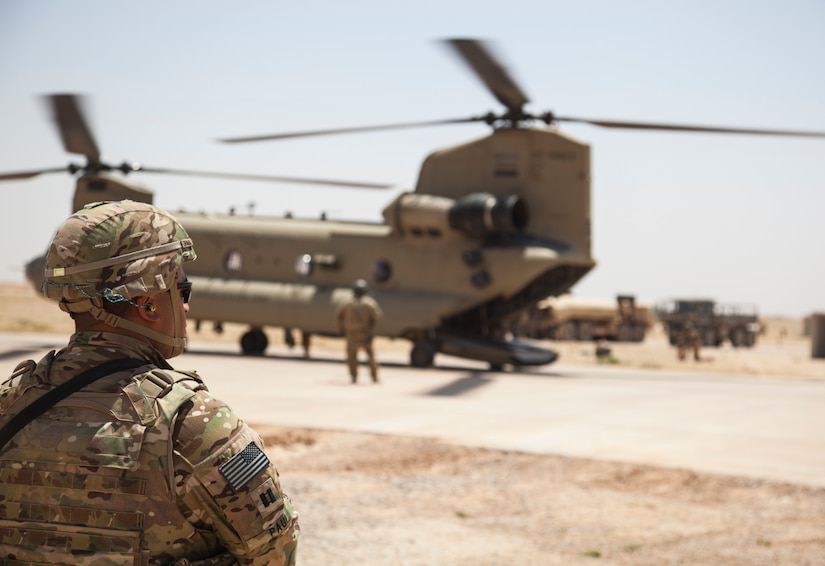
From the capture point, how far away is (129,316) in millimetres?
2273

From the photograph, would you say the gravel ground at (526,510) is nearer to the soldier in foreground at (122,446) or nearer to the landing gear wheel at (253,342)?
the soldier in foreground at (122,446)

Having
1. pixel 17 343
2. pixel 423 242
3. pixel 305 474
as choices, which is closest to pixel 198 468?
pixel 305 474

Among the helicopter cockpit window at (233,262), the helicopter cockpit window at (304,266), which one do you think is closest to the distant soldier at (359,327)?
the helicopter cockpit window at (304,266)

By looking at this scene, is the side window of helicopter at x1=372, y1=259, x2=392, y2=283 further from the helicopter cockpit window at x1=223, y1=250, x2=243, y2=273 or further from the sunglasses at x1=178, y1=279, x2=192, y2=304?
the sunglasses at x1=178, y1=279, x2=192, y2=304

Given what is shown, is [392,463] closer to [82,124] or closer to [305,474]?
[305,474]

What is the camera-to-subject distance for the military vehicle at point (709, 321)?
40125mm

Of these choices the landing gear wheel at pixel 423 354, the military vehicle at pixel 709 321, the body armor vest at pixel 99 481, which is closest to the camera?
the body armor vest at pixel 99 481

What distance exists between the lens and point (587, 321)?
41.6m

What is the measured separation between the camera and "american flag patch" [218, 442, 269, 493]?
210 centimetres

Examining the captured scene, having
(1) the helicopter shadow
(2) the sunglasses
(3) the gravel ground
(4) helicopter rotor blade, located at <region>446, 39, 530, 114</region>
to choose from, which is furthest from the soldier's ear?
(1) the helicopter shadow

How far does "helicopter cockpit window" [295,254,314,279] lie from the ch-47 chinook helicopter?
0.02 metres

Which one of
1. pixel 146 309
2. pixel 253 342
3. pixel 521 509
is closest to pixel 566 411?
pixel 521 509

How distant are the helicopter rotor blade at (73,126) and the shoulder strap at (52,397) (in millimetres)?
13597

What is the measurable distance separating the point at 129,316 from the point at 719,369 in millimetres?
22784
